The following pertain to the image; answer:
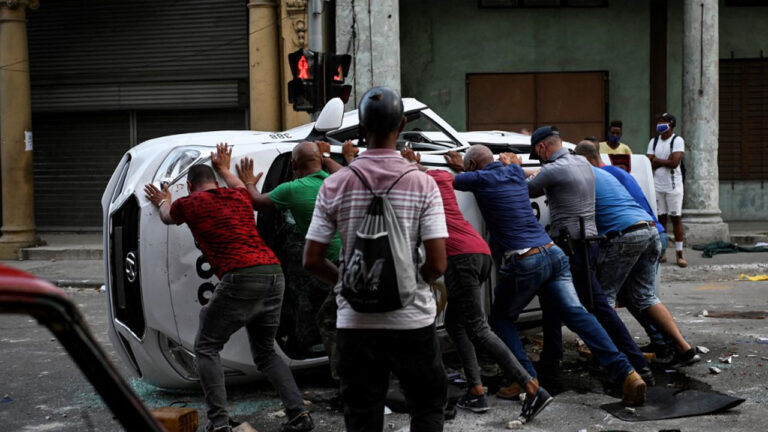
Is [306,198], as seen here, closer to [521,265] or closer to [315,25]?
[521,265]

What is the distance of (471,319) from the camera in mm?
5469

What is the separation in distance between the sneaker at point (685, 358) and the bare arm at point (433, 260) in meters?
3.58

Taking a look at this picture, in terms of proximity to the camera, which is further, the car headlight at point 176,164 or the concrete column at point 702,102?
the concrete column at point 702,102

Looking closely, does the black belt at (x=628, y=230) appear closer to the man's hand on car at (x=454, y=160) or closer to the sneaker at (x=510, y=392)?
the man's hand on car at (x=454, y=160)

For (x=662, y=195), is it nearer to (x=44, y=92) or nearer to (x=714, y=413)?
(x=714, y=413)

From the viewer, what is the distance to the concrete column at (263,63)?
14.8m

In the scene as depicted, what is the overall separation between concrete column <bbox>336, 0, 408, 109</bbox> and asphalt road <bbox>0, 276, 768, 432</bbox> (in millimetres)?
6709

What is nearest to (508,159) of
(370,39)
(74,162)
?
(370,39)

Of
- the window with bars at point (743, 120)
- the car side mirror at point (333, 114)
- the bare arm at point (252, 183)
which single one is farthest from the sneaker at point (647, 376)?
the window with bars at point (743, 120)

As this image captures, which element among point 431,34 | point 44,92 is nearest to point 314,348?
point 431,34

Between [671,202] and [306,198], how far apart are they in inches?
322

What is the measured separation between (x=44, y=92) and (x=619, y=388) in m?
13.5

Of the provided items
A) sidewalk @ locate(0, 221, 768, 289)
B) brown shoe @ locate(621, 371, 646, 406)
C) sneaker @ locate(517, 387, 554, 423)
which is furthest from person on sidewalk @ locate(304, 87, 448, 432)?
sidewalk @ locate(0, 221, 768, 289)

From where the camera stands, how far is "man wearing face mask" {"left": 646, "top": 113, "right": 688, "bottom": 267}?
12102mm
